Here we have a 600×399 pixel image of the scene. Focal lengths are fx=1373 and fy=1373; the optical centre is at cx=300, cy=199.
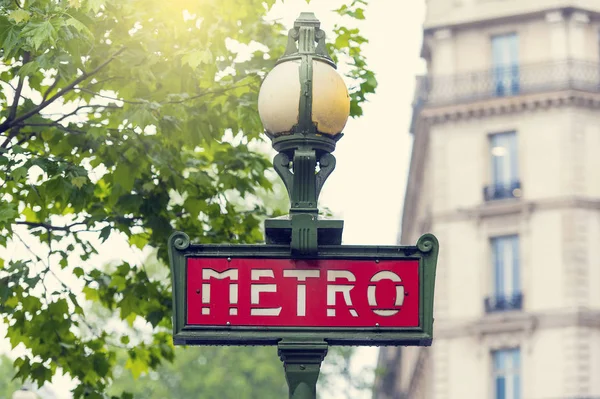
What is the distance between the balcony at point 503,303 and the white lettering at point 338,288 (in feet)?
121

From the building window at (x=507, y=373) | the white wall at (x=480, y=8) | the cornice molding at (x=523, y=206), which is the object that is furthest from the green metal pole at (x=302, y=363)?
the white wall at (x=480, y=8)

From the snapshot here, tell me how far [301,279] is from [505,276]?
37544mm

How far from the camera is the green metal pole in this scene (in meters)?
6.40

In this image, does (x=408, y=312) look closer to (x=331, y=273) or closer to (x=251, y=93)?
(x=331, y=273)

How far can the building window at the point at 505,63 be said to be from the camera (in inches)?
1779

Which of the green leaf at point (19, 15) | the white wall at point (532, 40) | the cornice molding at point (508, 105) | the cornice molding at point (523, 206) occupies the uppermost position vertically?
the white wall at point (532, 40)

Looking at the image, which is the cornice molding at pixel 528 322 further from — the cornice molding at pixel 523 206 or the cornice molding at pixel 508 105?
the cornice molding at pixel 508 105

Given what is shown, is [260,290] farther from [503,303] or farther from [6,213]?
[503,303]

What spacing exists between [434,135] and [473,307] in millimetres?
6224

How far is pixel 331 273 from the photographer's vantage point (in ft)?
21.3

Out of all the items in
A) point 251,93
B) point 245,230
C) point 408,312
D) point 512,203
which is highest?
point 512,203

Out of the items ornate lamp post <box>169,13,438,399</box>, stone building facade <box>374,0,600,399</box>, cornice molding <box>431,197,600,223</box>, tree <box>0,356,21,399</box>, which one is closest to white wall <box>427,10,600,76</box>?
stone building facade <box>374,0,600,399</box>

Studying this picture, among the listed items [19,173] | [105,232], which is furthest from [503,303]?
[19,173]

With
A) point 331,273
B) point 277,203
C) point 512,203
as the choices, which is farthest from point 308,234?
point 277,203
